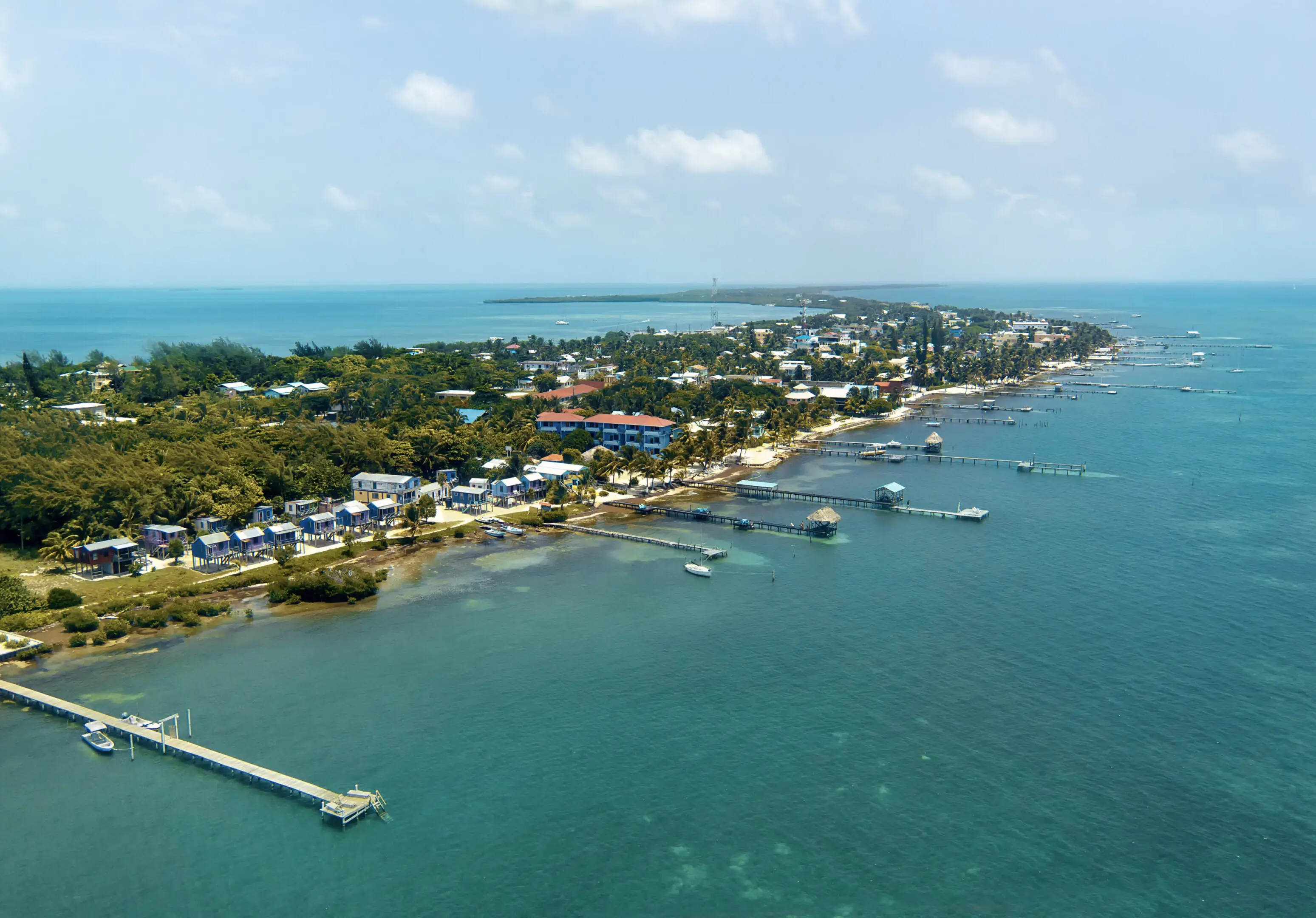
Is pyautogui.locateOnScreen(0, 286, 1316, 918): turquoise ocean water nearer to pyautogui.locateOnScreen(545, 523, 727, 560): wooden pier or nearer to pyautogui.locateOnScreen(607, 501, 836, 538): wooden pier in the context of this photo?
pyautogui.locateOnScreen(545, 523, 727, 560): wooden pier

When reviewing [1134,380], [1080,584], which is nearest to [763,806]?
[1080,584]

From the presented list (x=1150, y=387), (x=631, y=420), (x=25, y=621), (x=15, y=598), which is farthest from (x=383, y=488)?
(x=1150, y=387)

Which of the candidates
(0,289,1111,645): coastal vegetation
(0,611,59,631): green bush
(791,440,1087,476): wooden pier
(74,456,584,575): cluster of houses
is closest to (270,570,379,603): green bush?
(0,289,1111,645): coastal vegetation

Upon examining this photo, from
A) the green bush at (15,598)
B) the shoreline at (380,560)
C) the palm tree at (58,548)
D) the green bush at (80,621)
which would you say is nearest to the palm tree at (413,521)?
the shoreline at (380,560)

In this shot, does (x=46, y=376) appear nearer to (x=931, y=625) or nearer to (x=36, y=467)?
(x=36, y=467)

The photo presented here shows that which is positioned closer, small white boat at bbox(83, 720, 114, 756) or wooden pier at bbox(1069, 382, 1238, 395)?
small white boat at bbox(83, 720, 114, 756)
